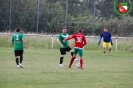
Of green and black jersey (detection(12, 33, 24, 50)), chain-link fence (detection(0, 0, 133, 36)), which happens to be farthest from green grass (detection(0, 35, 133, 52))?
green and black jersey (detection(12, 33, 24, 50))

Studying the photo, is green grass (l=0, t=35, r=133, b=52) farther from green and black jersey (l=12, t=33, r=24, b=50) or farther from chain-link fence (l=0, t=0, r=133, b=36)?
green and black jersey (l=12, t=33, r=24, b=50)

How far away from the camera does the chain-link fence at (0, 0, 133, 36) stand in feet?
138

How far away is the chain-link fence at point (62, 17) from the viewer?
138 feet

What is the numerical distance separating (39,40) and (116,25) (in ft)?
33.1

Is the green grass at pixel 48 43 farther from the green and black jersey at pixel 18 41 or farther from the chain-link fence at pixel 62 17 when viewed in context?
the green and black jersey at pixel 18 41

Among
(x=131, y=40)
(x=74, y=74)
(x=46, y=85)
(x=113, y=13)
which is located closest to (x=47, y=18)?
(x=113, y=13)

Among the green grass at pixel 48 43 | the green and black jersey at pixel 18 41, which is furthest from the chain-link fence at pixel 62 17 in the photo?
the green and black jersey at pixel 18 41

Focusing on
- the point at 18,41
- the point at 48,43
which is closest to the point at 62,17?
the point at 48,43

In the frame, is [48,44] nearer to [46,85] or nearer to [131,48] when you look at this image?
[131,48]

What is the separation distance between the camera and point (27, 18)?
4491 cm

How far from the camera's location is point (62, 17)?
43.3 meters

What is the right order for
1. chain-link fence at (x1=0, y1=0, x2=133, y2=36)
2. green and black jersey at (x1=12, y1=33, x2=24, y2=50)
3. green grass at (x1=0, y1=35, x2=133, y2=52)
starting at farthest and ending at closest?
chain-link fence at (x1=0, y1=0, x2=133, y2=36) → green grass at (x1=0, y1=35, x2=133, y2=52) → green and black jersey at (x1=12, y1=33, x2=24, y2=50)

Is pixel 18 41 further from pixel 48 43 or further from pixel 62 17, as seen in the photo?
pixel 62 17

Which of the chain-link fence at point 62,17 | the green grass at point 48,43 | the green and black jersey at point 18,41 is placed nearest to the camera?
the green and black jersey at point 18,41
